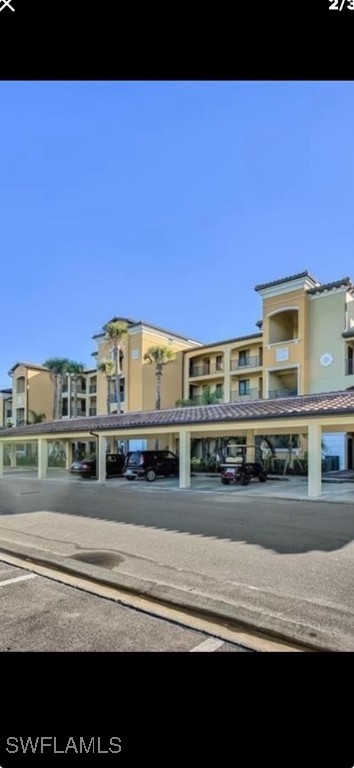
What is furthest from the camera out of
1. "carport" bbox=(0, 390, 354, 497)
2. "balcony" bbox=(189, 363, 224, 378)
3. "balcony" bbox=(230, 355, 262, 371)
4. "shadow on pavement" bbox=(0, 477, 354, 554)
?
"balcony" bbox=(189, 363, 224, 378)

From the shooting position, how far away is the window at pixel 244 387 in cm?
3506

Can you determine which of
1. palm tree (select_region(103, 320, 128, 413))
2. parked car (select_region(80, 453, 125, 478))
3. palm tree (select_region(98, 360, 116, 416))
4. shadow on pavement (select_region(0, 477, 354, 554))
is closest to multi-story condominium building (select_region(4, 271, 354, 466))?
palm tree (select_region(98, 360, 116, 416))

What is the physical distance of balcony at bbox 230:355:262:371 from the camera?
34234 millimetres

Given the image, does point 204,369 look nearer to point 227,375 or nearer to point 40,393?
point 227,375

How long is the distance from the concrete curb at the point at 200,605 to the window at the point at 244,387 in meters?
29.1

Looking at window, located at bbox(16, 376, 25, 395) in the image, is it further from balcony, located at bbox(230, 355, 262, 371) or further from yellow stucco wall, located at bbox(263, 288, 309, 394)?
yellow stucco wall, located at bbox(263, 288, 309, 394)

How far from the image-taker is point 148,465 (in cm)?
2247

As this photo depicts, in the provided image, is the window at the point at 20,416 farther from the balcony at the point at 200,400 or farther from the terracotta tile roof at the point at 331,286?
the terracotta tile roof at the point at 331,286

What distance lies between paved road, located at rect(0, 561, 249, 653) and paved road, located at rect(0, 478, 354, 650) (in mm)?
821

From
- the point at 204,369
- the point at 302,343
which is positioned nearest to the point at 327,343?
the point at 302,343

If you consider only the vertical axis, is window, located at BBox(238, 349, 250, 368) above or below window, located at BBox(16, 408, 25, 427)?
above

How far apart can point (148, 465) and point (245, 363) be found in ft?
51.2
